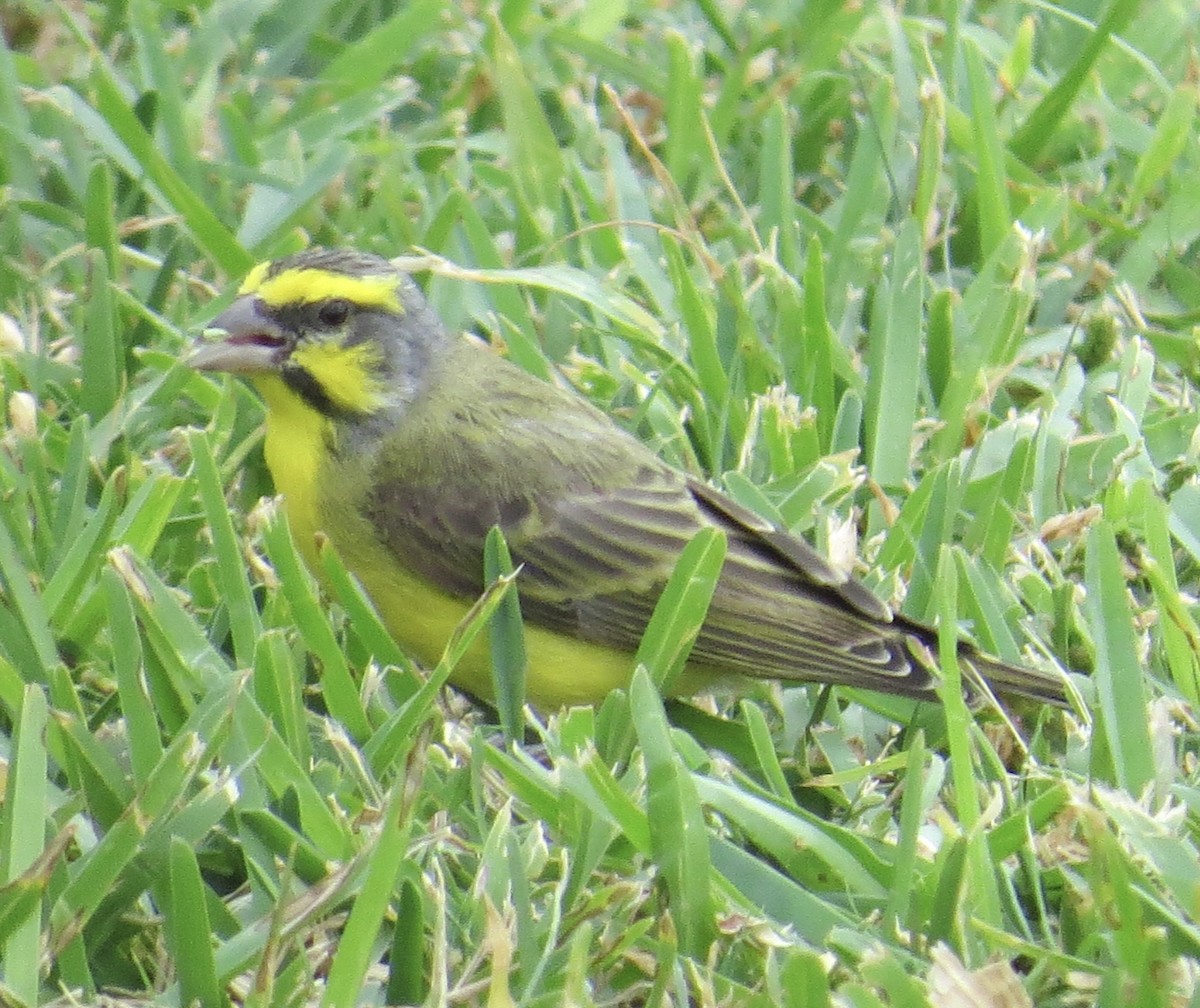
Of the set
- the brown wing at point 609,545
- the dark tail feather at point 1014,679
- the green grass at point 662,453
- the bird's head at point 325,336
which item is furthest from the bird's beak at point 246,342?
the dark tail feather at point 1014,679

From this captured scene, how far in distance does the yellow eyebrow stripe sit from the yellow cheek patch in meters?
0.08

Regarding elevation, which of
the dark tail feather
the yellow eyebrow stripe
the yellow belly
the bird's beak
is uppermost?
the yellow eyebrow stripe

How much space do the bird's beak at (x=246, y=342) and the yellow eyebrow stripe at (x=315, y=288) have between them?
3 centimetres

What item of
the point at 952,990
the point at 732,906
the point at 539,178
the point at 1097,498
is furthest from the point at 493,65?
the point at 952,990

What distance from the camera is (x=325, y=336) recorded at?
Result: 12.2ft

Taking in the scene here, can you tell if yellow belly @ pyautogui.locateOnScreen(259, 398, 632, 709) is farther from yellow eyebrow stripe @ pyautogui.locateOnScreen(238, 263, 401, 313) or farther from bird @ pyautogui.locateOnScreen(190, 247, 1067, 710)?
yellow eyebrow stripe @ pyautogui.locateOnScreen(238, 263, 401, 313)

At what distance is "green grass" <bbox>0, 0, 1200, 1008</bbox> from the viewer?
269 centimetres

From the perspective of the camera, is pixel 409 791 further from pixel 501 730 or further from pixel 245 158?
pixel 245 158

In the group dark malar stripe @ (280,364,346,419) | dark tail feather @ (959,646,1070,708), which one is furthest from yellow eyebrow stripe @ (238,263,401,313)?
dark tail feather @ (959,646,1070,708)

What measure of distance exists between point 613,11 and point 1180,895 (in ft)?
11.9

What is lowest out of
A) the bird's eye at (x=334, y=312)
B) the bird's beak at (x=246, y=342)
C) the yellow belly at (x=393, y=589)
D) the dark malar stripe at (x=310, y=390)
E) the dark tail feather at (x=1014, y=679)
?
the yellow belly at (x=393, y=589)

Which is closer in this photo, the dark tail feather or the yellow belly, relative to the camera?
the dark tail feather

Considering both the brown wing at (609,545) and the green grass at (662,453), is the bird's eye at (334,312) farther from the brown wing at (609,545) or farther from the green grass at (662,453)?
the green grass at (662,453)

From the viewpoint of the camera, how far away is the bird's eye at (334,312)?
3705mm
